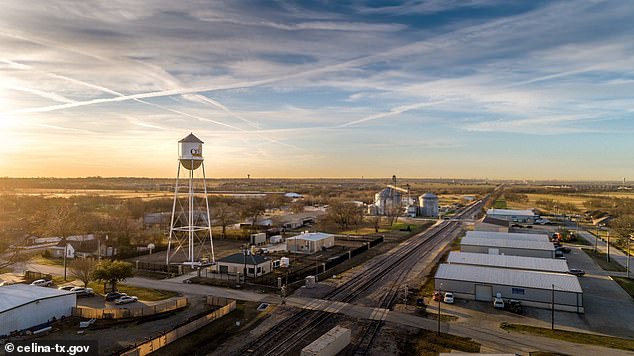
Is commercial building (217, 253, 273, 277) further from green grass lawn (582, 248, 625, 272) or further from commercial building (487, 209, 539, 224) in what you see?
commercial building (487, 209, 539, 224)

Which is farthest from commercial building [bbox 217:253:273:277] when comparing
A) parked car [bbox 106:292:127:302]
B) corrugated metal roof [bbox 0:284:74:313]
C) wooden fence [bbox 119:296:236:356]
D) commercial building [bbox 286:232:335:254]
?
corrugated metal roof [bbox 0:284:74:313]

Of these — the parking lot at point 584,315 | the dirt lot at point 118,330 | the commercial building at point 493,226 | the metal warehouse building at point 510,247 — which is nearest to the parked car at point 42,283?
the dirt lot at point 118,330

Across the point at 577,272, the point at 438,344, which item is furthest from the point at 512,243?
the point at 438,344

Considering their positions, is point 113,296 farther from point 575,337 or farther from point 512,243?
point 512,243

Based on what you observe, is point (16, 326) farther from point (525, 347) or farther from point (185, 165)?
point (525, 347)

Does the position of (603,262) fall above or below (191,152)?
below

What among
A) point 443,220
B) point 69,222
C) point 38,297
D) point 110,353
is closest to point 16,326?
point 38,297
